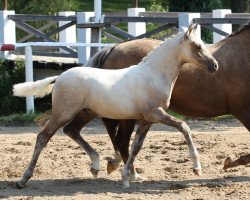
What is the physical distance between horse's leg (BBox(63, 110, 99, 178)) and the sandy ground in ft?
0.64

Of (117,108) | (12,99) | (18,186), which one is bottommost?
(12,99)

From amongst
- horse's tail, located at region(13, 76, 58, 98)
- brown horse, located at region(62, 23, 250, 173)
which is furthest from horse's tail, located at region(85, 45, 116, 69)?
horse's tail, located at region(13, 76, 58, 98)

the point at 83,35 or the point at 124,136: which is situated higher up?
Result: the point at 83,35

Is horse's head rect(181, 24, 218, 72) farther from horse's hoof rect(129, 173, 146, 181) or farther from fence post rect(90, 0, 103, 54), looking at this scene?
fence post rect(90, 0, 103, 54)

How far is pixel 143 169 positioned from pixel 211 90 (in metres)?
1.20

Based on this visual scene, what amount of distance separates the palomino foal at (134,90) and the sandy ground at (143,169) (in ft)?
1.03

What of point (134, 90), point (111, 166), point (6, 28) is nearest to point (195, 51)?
point (134, 90)

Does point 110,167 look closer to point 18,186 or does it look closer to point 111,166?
point 111,166

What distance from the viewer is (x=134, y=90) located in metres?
8.95

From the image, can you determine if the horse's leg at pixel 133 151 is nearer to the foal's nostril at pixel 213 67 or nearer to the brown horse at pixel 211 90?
the brown horse at pixel 211 90

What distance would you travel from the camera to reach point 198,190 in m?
8.91

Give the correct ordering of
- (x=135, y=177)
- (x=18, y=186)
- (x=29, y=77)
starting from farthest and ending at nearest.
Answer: (x=29, y=77)
(x=135, y=177)
(x=18, y=186)

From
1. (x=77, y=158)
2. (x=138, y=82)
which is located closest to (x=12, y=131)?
(x=77, y=158)

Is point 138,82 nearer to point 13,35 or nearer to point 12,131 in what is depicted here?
point 12,131
